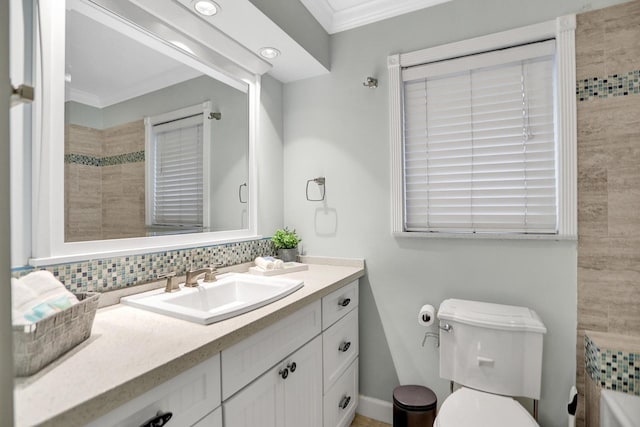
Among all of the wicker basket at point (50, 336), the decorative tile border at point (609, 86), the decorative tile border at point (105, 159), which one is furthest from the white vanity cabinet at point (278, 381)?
the decorative tile border at point (609, 86)

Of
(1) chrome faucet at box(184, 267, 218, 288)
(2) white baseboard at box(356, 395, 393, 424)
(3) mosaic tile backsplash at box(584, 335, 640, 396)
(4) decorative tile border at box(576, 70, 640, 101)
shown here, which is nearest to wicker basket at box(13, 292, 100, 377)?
(1) chrome faucet at box(184, 267, 218, 288)

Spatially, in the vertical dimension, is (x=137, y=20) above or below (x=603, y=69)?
above

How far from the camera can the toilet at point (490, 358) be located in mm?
1395

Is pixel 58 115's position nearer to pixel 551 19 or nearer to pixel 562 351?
pixel 551 19

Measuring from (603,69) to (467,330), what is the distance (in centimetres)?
137

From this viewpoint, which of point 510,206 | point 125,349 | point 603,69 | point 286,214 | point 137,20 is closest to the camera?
point 125,349

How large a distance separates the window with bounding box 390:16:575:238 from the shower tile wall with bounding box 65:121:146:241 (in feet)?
4.44

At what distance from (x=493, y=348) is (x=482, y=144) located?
1.03 m

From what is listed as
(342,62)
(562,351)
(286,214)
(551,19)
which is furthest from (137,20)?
(562,351)

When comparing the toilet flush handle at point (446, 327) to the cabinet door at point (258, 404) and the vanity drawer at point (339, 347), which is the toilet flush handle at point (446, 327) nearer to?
the vanity drawer at point (339, 347)

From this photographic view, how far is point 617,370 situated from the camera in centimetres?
139

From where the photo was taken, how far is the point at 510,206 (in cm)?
172

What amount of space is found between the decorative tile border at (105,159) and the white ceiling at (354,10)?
49.4 inches

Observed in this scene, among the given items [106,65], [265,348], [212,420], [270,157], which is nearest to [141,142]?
[106,65]
